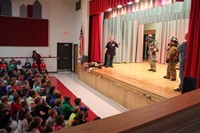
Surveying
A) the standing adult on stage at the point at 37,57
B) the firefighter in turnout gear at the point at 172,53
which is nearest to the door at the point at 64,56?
the standing adult on stage at the point at 37,57

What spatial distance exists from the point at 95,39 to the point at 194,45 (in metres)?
5.83

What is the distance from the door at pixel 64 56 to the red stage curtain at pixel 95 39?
234cm

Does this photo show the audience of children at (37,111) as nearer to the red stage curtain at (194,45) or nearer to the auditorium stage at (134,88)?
the auditorium stage at (134,88)

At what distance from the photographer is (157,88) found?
5.04 metres

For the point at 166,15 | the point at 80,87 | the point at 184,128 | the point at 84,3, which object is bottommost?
the point at 80,87

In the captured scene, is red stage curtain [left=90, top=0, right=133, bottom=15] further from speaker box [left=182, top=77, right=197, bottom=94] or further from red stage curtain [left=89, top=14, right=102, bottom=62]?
speaker box [left=182, top=77, right=197, bottom=94]

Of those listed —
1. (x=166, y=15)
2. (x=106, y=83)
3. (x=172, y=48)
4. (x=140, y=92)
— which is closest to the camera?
(x=140, y=92)

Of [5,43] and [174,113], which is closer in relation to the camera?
[174,113]

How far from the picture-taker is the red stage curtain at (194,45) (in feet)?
13.4

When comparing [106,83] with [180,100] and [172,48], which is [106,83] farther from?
[180,100]

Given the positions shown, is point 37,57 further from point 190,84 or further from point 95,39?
point 190,84

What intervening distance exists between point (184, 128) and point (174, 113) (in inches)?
4.7

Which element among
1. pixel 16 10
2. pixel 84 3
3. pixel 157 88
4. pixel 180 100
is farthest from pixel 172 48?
pixel 16 10

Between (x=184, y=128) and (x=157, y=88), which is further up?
(x=184, y=128)
